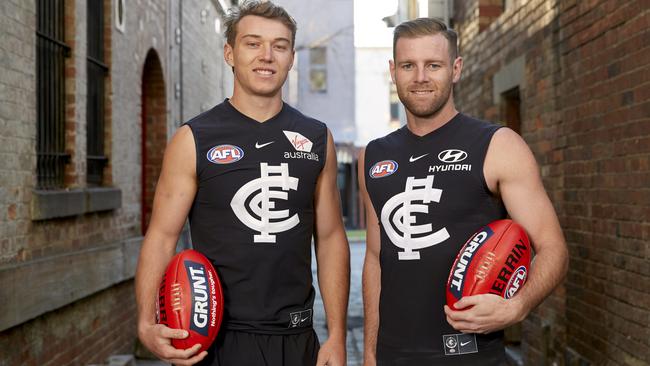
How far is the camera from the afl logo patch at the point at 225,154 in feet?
12.4

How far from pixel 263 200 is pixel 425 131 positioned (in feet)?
2.56

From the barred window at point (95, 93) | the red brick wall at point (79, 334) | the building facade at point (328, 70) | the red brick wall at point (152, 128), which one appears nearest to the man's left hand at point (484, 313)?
the red brick wall at point (79, 334)

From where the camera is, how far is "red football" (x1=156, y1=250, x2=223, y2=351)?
348 centimetres

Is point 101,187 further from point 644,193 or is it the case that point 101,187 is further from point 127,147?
point 644,193

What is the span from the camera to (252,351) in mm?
3742

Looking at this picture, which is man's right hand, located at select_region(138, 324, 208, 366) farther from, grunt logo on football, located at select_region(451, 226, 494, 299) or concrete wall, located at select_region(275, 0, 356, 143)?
concrete wall, located at select_region(275, 0, 356, 143)

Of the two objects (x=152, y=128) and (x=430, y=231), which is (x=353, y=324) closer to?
(x=152, y=128)

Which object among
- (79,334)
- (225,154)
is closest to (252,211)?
(225,154)

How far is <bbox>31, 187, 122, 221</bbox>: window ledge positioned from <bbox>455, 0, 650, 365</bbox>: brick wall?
12.8ft

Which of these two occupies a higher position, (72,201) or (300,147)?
(300,147)

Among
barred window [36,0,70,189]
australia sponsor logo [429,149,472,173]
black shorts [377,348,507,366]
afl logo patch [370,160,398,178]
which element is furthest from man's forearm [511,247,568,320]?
barred window [36,0,70,189]

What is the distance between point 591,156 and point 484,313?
3.23 metres

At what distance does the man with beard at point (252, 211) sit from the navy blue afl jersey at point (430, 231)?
1.07ft

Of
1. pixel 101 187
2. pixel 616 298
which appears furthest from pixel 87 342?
pixel 616 298
